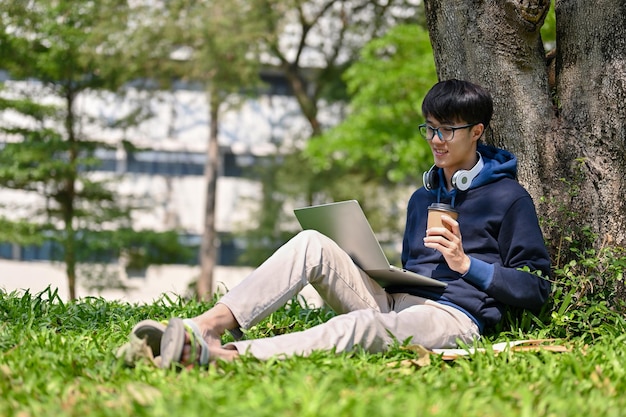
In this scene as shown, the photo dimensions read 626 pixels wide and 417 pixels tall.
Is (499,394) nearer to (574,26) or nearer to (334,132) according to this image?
(574,26)

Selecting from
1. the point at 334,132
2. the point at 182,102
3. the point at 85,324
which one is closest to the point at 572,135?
the point at 85,324

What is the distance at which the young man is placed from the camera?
3428 millimetres

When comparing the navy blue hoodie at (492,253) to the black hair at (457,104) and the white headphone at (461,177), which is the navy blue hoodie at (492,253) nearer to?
the white headphone at (461,177)

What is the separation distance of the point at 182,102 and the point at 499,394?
23.2 metres

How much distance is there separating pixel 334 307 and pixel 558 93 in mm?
1870

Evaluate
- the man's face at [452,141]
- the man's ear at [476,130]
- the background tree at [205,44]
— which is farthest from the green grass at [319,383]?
the background tree at [205,44]

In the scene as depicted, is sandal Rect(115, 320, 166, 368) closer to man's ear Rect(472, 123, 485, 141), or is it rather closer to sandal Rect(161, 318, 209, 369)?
sandal Rect(161, 318, 209, 369)

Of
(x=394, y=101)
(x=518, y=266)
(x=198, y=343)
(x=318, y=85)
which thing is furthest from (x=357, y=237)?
(x=318, y=85)

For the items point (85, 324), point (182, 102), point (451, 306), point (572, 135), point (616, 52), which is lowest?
point (85, 324)

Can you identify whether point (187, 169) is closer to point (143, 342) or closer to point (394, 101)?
point (394, 101)

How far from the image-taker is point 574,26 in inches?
185

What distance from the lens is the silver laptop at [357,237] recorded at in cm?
378

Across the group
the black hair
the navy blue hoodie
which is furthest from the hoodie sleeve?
the black hair

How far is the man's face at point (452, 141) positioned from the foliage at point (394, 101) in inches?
486
